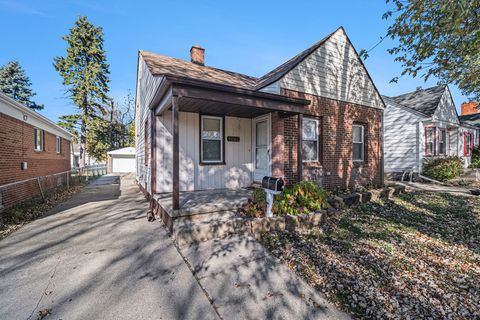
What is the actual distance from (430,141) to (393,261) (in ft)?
43.8

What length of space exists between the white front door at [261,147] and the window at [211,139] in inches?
48.6

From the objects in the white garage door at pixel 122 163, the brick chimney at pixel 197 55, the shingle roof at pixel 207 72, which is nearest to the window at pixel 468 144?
the shingle roof at pixel 207 72

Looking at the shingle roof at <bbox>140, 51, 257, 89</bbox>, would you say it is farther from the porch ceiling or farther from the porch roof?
the porch roof

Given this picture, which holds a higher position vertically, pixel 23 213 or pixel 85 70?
pixel 85 70

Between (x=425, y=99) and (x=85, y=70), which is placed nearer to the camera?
(x=425, y=99)

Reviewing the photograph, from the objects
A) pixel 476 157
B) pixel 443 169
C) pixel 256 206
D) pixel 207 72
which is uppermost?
pixel 207 72

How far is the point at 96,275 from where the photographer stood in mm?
3135

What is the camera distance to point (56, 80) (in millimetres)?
19875

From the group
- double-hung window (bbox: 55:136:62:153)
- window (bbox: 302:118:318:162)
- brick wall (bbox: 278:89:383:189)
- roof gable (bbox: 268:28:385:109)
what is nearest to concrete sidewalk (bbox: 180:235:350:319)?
brick wall (bbox: 278:89:383:189)

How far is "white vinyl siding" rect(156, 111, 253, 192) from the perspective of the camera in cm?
640

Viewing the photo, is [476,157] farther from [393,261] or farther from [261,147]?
[393,261]

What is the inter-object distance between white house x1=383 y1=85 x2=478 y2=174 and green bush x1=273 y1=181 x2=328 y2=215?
10.4 meters

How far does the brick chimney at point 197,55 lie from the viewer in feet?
32.4

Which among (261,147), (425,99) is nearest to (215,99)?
(261,147)
